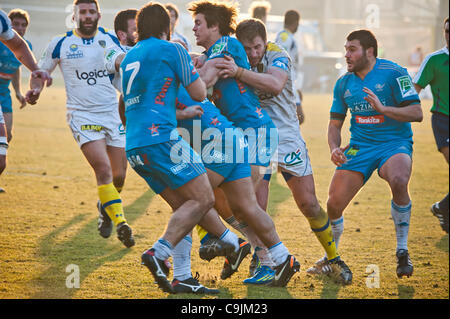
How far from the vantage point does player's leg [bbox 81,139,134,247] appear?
22.2ft

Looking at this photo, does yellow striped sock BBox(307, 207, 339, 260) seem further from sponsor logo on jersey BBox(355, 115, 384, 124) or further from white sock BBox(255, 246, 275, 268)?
sponsor logo on jersey BBox(355, 115, 384, 124)

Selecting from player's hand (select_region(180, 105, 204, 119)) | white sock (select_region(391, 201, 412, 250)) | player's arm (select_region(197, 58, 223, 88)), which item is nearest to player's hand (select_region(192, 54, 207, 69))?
player's arm (select_region(197, 58, 223, 88))

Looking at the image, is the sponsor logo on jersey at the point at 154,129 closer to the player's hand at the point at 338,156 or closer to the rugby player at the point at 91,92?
the player's hand at the point at 338,156

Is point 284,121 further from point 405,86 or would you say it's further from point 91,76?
point 91,76

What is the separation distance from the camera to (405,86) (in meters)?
5.84

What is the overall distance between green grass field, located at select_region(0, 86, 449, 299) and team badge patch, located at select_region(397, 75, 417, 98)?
165 centimetres

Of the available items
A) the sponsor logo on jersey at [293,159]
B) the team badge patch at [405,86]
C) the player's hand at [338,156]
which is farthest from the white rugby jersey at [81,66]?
the team badge patch at [405,86]

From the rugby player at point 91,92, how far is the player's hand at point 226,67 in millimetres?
2554

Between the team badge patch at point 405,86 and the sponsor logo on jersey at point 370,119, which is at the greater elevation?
the team badge patch at point 405,86

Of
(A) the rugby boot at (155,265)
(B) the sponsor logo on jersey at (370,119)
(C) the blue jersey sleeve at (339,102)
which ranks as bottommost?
(A) the rugby boot at (155,265)

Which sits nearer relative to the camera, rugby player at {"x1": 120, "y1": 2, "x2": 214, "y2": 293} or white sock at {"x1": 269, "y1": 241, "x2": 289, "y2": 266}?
rugby player at {"x1": 120, "y1": 2, "x2": 214, "y2": 293}

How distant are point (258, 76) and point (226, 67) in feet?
1.13

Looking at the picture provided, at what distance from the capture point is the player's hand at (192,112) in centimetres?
473
